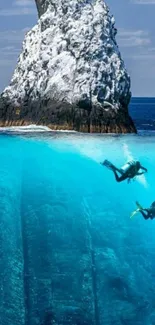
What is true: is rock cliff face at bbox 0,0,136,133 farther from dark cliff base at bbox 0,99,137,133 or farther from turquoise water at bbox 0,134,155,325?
turquoise water at bbox 0,134,155,325

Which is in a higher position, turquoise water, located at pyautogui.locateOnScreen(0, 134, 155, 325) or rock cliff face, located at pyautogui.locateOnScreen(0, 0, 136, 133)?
rock cliff face, located at pyautogui.locateOnScreen(0, 0, 136, 133)

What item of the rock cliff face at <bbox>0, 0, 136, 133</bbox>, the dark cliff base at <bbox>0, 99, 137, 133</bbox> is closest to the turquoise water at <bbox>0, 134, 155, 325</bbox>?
the dark cliff base at <bbox>0, 99, 137, 133</bbox>

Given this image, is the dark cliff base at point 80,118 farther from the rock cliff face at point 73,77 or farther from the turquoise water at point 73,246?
the turquoise water at point 73,246

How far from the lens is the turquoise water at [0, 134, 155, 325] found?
15.2m

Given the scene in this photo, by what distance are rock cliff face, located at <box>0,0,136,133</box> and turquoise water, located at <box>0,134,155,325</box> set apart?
15244mm

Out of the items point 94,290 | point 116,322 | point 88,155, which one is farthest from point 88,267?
point 88,155

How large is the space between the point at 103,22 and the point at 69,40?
8.11 ft

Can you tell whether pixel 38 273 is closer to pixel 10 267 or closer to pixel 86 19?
pixel 10 267

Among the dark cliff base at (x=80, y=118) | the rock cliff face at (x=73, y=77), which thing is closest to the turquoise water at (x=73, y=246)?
the dark cliff base at (x=80, y=118)

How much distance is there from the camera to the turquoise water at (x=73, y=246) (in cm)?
1516

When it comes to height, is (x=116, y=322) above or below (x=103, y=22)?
below

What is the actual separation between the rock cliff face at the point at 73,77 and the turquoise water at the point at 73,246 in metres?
15.2

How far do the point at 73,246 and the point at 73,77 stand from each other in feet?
91.1

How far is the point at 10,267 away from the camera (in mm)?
16938
